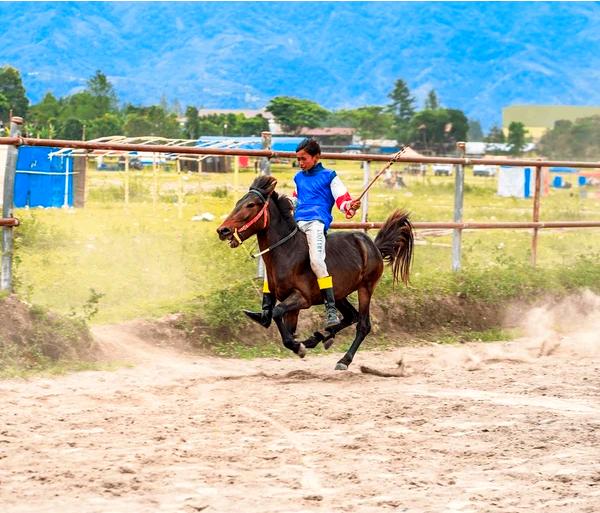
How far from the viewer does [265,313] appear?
400 inches

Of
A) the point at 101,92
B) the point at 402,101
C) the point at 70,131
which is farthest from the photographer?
the point at 402,101

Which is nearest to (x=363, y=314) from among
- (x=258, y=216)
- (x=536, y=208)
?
(x=258, y=216)

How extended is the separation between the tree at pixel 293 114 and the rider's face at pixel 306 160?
117025 millimetres

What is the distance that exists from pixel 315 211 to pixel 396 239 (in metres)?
1.42

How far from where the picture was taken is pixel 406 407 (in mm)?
8711

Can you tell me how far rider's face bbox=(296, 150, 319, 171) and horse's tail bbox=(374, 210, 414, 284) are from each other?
1.40m

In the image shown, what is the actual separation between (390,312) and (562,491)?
6613 millimetres

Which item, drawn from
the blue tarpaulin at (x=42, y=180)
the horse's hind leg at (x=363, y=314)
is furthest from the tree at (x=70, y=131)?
the horse's hind leg at (x=363, y=314)

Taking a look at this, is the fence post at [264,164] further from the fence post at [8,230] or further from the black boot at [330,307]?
the fence post at [8,230]

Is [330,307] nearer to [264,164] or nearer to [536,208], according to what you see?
[264,164]

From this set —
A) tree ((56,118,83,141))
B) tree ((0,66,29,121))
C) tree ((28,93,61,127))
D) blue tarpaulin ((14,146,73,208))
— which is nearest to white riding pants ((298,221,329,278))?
blue tarpaulin ((14,146,73,208))

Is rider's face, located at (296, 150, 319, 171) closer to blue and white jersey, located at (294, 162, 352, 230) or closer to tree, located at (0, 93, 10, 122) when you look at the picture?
blue and white jersey, located at (294, 162, 352, 230)

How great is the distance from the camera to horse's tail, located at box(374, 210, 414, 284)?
11.3m

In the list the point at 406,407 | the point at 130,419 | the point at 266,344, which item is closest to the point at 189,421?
the point at 130,419
